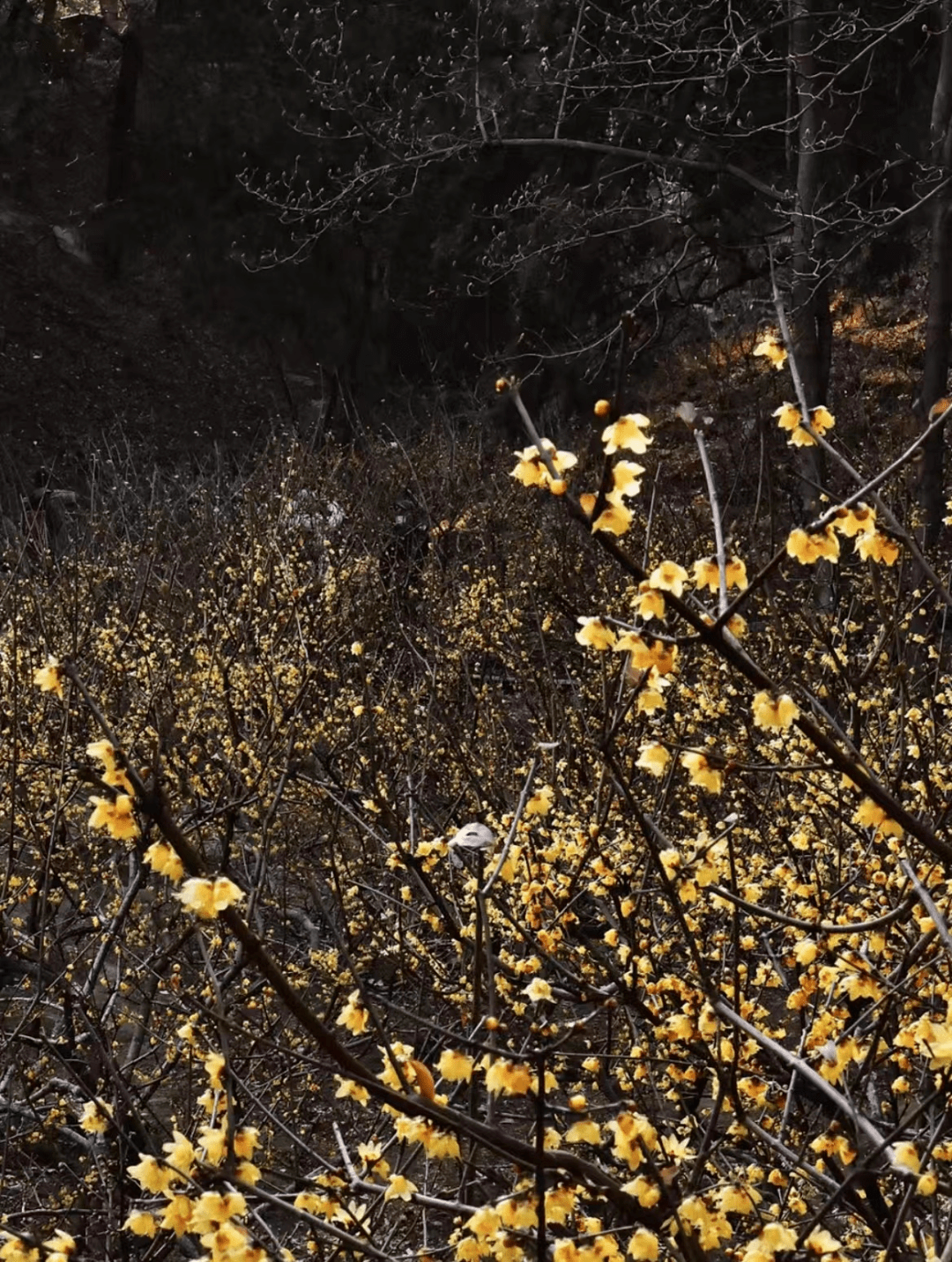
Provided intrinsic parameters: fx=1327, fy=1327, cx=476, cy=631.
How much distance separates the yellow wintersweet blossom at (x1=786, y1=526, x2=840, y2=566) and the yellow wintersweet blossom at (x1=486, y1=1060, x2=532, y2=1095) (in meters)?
0.78

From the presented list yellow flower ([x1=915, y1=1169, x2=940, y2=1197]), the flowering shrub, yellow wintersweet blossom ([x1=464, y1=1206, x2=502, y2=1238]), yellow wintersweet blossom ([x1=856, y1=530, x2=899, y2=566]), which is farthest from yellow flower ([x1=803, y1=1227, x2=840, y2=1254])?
yellow wintersweet blossom ([x1=856, y1=530, x2=899, y2=566])

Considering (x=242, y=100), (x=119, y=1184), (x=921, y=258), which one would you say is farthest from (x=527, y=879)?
(x=242, y=100)

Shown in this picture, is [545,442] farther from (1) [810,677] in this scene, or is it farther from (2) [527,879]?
(1) [810,677]

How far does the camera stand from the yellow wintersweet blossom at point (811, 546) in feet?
6.05

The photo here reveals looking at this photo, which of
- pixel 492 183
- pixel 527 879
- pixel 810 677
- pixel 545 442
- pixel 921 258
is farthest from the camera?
pixel 492 183

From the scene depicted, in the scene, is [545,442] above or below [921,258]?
below

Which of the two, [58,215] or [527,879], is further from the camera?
[58,215]

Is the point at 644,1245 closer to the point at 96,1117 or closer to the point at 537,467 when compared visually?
the point at 537,467

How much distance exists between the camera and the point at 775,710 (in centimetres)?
182

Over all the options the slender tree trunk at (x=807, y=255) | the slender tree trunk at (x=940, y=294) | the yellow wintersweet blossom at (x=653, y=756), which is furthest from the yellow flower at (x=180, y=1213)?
the slender tree trunk at (x=807, y=255)

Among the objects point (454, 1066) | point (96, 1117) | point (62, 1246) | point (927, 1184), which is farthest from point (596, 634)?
point (96, 1117)

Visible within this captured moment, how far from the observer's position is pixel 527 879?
372 centimetres

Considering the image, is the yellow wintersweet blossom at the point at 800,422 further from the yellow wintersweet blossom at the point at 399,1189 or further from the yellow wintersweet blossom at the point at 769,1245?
the yellow wintersweet blossom at the point at 399,1189

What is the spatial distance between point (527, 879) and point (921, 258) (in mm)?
15352
